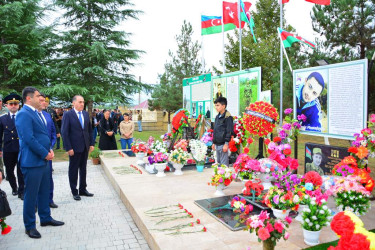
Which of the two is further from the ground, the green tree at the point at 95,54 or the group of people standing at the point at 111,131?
the green tree at the point at 95,54

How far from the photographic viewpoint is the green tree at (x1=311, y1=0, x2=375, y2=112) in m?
9.78

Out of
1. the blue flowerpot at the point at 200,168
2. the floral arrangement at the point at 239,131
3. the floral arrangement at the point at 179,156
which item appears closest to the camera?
the floral arrangement at the point at 239,131

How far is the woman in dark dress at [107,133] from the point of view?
866 cm

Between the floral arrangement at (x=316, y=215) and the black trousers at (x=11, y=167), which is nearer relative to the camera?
the floral arrangement at (x=316, y=215)

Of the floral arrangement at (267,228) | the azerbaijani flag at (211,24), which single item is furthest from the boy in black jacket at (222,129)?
the azerbaijani flag at (211,24)

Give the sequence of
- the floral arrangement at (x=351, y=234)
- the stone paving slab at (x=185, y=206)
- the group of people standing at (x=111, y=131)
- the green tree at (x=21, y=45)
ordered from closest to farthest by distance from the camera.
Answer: the floral arrangement at (x=351, y=234) → the stone paving slab at (x=185, y=206) → the group of people standing at (x=111, y=131) → the green tree at (x=21, y=45)

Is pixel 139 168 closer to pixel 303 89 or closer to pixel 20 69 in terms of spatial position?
pixel 303 89

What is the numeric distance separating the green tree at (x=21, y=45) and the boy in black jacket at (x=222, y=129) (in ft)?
40.2

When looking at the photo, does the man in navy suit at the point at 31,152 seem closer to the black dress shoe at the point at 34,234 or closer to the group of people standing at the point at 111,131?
the black dress shoe at the point at 34,234

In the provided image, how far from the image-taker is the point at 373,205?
4.33 m

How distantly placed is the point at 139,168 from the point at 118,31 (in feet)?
41.7

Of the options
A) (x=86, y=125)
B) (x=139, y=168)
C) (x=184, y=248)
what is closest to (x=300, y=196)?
(x=184, y=248)

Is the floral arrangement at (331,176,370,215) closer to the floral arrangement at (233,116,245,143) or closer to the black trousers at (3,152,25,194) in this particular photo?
the floral arrangement at (233,116,245,143)

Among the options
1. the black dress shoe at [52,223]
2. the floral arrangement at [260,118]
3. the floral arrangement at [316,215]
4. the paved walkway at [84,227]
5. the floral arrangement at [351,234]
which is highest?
the floral arrangement at [260,118]
